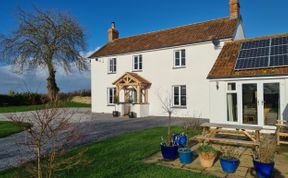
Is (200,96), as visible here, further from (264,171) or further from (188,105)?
(264,171)

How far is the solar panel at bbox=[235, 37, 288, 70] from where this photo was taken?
432 inches

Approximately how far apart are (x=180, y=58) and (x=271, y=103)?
9514 millimetres

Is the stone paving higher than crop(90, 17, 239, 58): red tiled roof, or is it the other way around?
crop(90, 17, 239, 58): red tiled roof

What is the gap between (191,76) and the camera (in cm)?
1839

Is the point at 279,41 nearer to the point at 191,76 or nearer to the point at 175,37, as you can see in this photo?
the point at 191,76

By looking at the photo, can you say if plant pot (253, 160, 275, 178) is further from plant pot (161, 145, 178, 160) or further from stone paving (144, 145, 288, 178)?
plant pot (161, 145, 178, 160)

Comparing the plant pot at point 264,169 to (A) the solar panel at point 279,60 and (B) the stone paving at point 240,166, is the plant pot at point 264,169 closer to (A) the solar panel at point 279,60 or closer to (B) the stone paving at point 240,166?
(B) the stone paving at point 240,166

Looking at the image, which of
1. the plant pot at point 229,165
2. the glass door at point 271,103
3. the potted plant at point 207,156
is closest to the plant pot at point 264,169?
the plant pot at point 229,165

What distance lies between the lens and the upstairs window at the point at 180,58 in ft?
62.5

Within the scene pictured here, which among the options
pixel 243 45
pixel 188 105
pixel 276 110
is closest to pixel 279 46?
pixel 243 45

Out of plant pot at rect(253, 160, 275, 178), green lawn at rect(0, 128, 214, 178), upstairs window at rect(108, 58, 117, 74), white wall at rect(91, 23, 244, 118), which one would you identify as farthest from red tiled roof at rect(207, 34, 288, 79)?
upstairs window at rect(108, 58, 117, 74)

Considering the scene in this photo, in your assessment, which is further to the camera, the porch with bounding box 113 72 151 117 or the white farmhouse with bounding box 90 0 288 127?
the porch with bounding box 113 72 151 117

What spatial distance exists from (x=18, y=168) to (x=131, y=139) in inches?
183

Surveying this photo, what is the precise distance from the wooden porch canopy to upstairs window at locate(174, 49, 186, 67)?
128 inches
